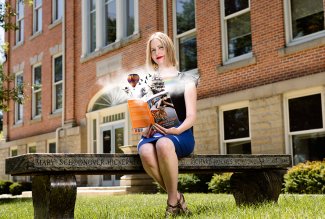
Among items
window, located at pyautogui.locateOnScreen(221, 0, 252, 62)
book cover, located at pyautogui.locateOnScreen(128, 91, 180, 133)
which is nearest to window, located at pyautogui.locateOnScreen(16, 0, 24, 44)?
window, located at pyautogui.locateOnScreen(221, 0, 252, 62)

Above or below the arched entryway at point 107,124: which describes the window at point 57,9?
above

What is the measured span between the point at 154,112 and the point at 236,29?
28.1 ft

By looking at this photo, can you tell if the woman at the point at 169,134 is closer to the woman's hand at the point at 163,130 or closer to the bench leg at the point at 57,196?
the woman's hand at the point at 163,130

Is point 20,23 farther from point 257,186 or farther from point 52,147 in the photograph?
point 257,186

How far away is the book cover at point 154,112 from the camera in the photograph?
428cm

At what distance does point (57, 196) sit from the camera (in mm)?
4074

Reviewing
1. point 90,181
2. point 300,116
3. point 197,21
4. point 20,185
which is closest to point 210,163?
point 300,116

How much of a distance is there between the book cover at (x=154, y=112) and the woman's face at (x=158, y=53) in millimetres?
304

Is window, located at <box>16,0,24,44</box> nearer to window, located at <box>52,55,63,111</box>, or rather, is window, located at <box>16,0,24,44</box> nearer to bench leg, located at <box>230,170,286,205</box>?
window, located at <box>52,55,63,111</box>

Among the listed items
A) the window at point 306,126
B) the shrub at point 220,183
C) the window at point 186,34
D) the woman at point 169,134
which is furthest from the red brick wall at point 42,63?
the woman at point 169,134

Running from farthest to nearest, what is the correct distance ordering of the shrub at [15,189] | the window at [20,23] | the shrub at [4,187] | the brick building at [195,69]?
the window at [20,23]
the shrub at [4,187]
the shrub at [15,189]
the brick building at [195,69]

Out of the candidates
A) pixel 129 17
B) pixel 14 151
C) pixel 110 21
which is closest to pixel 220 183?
pixel 129 17

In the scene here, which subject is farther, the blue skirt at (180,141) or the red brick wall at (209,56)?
the red brick wall at (209,56)

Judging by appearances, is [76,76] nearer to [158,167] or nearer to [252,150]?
[252,150]
